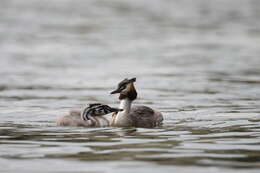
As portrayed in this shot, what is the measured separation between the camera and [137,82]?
22016mm

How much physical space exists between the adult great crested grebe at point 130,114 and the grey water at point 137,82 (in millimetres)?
264

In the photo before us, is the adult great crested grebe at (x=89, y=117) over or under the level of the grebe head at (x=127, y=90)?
under

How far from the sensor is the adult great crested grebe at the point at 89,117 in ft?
47.7

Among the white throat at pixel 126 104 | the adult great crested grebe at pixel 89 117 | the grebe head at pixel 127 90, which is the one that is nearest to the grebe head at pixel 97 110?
the adult great crested grebe at pixel 89 117

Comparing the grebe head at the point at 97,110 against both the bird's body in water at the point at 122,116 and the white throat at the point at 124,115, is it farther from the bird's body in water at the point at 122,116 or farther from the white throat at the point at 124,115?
the white throat at the point at 124,115

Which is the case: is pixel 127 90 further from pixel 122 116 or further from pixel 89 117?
pixel 89 117

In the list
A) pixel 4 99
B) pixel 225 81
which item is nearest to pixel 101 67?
pixel 225 81

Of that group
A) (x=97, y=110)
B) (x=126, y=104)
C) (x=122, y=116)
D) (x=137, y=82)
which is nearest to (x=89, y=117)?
(x=97, y=110)

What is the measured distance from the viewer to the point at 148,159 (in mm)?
10789

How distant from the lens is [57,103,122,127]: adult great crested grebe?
14.5m

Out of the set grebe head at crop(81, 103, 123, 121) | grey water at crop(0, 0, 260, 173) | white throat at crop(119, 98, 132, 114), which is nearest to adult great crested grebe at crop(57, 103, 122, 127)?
grebe head at crop(81, 103, 123, 121)

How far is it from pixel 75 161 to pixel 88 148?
108cm

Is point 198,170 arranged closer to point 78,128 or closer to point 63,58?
point 78,128

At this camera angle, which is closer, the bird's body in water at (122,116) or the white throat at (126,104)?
the bird's body in water at (122,116)
